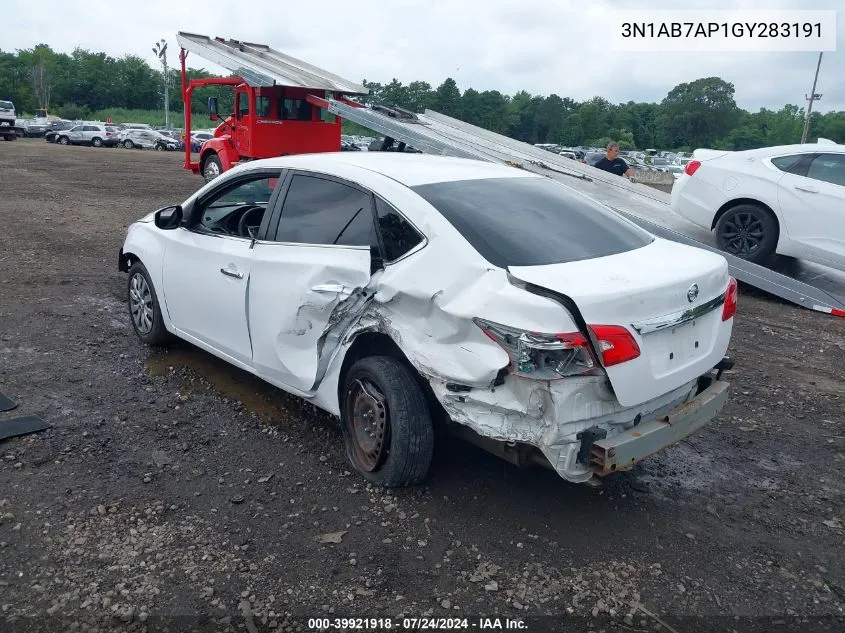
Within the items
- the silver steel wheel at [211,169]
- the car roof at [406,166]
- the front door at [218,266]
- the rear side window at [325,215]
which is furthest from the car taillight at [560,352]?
the silver steel wheel at [211,169]

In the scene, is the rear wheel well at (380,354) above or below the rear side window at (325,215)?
below

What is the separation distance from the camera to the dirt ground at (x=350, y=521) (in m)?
2.91

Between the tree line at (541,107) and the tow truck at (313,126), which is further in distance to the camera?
the tree line at (541,107)

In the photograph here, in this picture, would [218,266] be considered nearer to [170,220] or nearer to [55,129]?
[170,220]

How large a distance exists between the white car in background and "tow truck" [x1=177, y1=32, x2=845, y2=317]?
0.69 m

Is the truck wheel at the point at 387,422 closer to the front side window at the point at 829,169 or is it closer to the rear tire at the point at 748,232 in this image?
the rear tire at the point at 748,232

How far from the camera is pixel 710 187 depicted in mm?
9227

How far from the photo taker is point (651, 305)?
3.13 metres

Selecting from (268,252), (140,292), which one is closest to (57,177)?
(140,292)

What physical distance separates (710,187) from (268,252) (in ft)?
22.8

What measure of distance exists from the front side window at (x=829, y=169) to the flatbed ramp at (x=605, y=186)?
3.95ft

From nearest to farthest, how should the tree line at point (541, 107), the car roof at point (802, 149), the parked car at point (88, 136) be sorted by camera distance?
the car roof at point (802, 149) < the parked car at point (88, 136) < the tree line at point (541, 107)

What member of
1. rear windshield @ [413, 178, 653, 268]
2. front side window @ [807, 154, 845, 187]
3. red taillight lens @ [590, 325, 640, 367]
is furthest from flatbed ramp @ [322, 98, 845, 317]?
red taillight lens @ [590, 325, 640, 367]

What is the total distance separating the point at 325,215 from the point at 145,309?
7.58 feet
